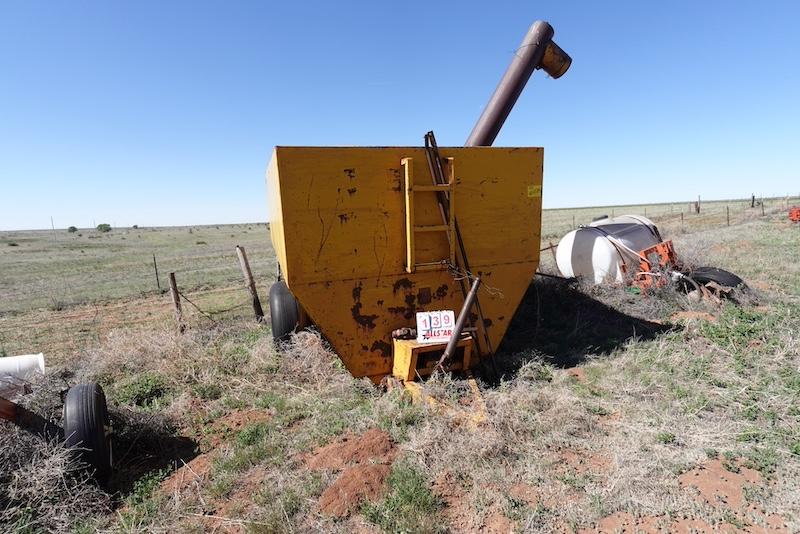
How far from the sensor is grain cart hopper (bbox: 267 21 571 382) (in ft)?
13.9

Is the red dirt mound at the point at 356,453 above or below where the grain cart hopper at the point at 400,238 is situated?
below

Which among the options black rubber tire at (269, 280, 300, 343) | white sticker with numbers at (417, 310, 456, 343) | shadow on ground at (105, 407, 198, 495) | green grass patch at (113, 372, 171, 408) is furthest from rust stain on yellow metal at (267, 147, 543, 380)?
green grass patch at (113, 372, 171, 408)

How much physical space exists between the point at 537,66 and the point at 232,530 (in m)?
6.30

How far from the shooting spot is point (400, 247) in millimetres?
4516

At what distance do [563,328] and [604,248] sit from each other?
7.84 feet

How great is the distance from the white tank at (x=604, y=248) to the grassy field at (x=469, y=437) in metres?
1.36

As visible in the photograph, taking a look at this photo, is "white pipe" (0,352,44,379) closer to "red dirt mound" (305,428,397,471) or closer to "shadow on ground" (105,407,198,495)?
"shadow on ground" (105,407,198,495)

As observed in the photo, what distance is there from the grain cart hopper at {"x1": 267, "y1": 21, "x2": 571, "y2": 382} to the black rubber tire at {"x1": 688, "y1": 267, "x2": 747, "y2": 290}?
12.9 ft

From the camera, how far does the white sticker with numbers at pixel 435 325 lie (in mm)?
4363

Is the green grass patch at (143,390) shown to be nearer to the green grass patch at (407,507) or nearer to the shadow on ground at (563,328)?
the green grass patch at (407,507)

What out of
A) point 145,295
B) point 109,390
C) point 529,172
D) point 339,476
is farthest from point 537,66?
point 145,295

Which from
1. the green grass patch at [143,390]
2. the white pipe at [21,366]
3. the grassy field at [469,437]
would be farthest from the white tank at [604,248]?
the white pipe at [21,366]

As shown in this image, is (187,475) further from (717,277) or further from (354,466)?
(717,277)

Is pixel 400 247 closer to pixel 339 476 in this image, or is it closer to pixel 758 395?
pixel 339 476
